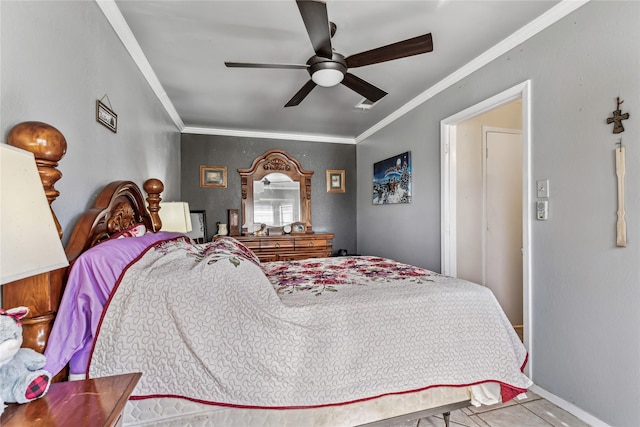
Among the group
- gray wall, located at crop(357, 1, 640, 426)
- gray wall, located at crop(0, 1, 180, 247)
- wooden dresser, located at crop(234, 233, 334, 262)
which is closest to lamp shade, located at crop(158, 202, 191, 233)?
gray wall, located at crop(0, 1, 180, 247)

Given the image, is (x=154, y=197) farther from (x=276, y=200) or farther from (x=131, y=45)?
(x=276, y=200)

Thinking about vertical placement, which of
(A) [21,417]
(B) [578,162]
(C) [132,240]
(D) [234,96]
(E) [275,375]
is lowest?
(E) [275,375]

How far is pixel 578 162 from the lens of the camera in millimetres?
1857

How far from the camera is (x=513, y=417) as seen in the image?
1861mm

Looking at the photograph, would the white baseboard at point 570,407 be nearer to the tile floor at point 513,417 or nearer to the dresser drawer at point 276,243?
the tile floor at point 513,417

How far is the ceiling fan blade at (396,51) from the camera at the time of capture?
1.73m

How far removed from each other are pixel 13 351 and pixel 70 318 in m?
0.40

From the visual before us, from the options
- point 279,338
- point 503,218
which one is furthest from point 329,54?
point 503,218

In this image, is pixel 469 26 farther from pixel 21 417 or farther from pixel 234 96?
pixel 21 417

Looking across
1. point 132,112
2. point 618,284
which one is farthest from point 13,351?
point 618,284

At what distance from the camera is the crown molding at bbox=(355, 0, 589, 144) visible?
1887 mm

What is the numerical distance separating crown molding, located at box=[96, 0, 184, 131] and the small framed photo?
55 centimetres

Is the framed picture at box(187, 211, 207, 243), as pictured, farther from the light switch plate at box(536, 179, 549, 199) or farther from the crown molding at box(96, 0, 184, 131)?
the light switch plate at box(536, 179, 549, 199)

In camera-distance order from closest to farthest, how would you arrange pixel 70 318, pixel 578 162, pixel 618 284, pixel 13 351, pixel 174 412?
pixel 13 351, pixel 70 318, pixel 174 412, pixel 618 284, pixel 578 162
